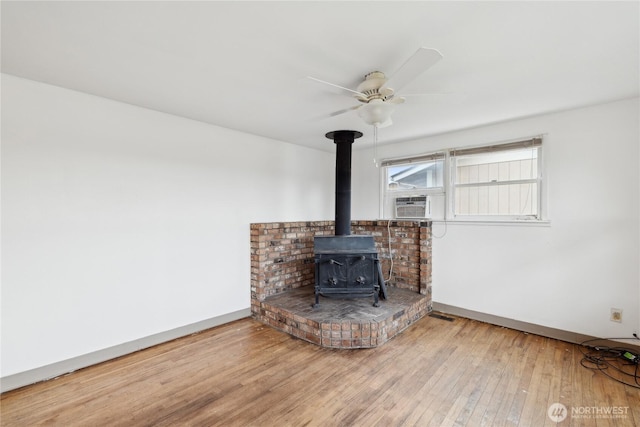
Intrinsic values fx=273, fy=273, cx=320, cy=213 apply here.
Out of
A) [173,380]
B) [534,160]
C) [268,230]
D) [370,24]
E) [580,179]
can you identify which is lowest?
[173,380]

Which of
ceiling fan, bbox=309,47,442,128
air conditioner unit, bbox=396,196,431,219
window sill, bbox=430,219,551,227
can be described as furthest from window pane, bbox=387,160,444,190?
ceiling fan, bbox=309,47,442,128

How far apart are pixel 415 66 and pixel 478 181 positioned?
240 centimetres

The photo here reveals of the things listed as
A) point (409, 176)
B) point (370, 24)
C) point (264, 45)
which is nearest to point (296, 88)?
point (264, 45)

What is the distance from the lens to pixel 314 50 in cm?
172

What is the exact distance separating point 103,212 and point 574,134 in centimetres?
459

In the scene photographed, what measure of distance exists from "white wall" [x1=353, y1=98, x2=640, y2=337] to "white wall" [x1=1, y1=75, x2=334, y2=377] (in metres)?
2.95

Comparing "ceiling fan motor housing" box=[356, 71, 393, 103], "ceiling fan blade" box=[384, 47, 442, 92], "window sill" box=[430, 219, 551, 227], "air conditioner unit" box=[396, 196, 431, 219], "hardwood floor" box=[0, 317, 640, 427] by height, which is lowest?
"hardwood floor" box=[0, 317, 640, 427]

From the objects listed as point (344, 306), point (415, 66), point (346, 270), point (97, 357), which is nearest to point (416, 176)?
point (346, 270)

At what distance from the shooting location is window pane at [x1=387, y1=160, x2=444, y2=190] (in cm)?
378

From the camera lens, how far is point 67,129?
2.27 m

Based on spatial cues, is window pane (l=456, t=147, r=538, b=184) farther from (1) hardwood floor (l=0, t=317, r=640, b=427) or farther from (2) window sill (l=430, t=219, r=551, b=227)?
(1) hardwood floor (l=0, t=317, r=640, b=427)

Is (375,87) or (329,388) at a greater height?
(375,87)

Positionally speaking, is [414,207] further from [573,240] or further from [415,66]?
[415,66]

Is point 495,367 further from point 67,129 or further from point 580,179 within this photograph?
point 67,129
